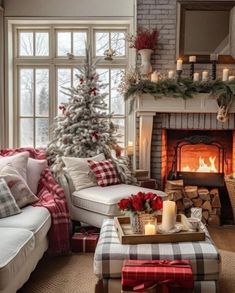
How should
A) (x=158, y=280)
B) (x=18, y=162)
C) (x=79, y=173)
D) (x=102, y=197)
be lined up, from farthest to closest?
(x=79, y=173) < (x=102, y=197) < (x=18, y=162) < (x=158, y=280)

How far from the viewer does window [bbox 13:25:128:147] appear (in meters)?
5.38

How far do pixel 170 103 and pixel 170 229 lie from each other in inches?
89.4

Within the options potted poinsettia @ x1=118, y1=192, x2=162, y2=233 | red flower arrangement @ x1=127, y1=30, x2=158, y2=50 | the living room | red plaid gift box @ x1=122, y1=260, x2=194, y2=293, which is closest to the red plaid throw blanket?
the living room

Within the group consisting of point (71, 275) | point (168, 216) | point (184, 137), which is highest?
point (184, 137)

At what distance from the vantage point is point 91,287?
2.87m

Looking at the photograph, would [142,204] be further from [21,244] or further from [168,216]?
[21,244]

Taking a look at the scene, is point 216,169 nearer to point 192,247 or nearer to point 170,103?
point 170,103

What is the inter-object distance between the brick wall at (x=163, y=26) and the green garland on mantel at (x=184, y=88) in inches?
16.1

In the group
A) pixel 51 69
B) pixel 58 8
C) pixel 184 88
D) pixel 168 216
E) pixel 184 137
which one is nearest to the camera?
pixel 168 216

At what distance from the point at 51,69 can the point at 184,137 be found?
6.63ft

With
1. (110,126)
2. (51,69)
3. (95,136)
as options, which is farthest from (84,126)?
(51,69)

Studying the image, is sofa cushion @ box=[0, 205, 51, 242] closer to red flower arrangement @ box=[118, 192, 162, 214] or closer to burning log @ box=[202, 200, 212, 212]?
red flower arrangement @ box=[118, 192, 162, 214]

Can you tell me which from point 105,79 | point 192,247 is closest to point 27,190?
point 192,247

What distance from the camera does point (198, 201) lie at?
472cm
